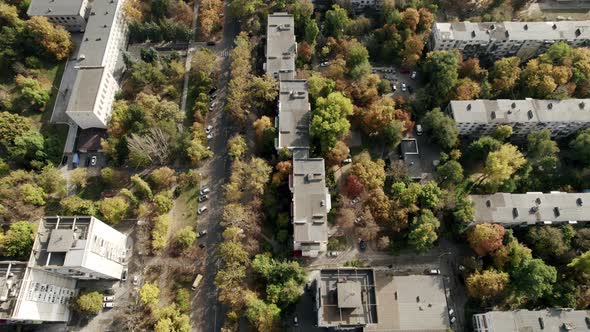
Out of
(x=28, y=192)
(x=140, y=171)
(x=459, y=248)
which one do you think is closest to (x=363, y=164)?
(x=459, y=248)

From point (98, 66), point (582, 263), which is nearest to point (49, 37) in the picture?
point (98, 66)

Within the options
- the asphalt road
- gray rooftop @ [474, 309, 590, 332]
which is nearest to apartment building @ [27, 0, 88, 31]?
the asphalt road

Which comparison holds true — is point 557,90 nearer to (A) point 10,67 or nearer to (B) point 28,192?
(B) point 28,192

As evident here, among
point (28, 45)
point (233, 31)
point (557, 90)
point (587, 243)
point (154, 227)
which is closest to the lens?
point (587, 243)

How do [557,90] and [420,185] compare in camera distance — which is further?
[557,90]

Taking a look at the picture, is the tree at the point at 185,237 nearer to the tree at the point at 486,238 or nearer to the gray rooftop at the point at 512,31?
the tree at the point at 486,238

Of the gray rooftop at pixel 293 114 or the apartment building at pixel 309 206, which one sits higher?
the gray rooftop at pixel 293 114

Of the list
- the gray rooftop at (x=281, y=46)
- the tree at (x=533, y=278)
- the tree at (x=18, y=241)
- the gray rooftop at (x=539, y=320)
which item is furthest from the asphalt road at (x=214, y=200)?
the tree at (x=533, y=278)
